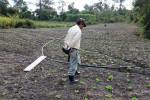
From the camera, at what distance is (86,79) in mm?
10211

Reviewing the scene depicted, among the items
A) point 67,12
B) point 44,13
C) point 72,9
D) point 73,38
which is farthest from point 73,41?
point 72,9

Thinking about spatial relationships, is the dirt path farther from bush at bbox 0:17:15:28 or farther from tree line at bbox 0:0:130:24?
tree line at bbox 0:0:130:24

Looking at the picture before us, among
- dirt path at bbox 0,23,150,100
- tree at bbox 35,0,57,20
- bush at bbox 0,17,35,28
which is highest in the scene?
tree at bbox 35,0,57,20

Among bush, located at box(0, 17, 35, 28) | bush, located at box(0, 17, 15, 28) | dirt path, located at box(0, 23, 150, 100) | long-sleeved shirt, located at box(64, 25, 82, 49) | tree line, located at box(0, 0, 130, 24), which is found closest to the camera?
dirt path, located at box(0, 23, 150, 100)

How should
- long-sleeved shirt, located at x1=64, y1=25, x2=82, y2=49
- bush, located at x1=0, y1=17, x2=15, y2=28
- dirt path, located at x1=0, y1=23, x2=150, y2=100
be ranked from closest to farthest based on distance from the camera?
dirt path, located at x1=0, y1=23, x2=150, y2=100 → long-sleeved shirt, located at x1=64, y1=25, x2=82, y2=49 → bush, located at x1=0, y1=17, x2=15, y2=28

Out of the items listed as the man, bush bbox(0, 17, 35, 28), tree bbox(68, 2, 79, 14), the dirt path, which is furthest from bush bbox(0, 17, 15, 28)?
tree bbox(68, 2, 79, 14)

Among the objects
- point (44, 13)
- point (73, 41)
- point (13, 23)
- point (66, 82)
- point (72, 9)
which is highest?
point (72, 9)

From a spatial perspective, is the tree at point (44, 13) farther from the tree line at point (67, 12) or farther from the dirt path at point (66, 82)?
the dirt path at point (66, 82)

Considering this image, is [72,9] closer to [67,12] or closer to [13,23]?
[67,12]

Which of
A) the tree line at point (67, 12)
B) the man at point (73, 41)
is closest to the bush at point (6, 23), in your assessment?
the tree line at point (67, 12)

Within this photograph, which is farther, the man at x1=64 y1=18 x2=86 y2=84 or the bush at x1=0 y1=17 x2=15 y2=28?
the bush at x1=0 y1=17 x2=15 y2=28

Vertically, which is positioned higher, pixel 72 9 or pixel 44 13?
pixel 72 9

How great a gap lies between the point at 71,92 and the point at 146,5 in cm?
2474

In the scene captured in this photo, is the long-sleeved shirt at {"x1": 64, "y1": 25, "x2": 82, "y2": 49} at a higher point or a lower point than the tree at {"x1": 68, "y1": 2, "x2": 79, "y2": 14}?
lower
